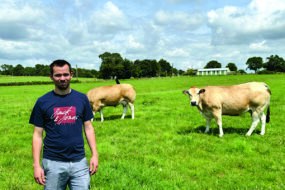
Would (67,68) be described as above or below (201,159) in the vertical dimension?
above

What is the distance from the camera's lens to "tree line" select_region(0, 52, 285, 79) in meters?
99.5

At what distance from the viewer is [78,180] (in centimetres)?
300

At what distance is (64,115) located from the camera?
119 inches

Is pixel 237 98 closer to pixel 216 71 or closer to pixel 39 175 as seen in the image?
pixel 39 175

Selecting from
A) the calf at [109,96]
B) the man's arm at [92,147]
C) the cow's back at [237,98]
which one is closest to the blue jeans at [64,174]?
the man's arm at [92,147]

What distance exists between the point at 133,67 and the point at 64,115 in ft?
345

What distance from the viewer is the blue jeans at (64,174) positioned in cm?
291

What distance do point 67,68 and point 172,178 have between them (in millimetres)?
3665

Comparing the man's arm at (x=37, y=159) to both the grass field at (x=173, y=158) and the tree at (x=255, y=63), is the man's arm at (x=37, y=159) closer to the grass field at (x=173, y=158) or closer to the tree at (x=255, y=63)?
the grass field at (x=173, y=158)

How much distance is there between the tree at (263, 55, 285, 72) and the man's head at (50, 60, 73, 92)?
158 m

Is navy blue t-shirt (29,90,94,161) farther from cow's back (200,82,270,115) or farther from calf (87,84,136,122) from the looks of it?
calf (87,84,136,122)

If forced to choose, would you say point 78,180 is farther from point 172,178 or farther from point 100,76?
point 100,76

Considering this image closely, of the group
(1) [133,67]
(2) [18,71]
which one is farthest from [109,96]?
(2) [18,71]

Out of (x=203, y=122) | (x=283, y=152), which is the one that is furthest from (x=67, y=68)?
(x=203, y=122)
